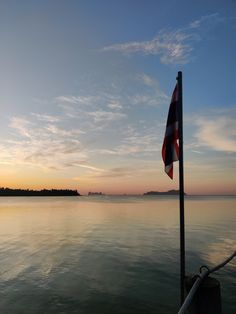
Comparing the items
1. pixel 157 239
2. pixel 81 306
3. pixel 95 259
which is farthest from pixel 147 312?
pixel 157 239

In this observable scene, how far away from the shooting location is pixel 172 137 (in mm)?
9883

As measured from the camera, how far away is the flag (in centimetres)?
980

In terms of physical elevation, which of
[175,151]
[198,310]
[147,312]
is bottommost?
[147,312]

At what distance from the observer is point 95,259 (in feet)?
71.8

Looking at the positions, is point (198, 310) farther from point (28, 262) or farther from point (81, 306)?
point (28, 262)

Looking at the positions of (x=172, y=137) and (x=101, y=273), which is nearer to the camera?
(x=172, y=137)

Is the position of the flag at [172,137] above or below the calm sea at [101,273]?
above

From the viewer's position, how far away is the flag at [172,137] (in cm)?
980

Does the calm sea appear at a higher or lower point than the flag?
lower

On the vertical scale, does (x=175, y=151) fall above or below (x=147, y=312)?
above

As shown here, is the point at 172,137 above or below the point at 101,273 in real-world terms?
above

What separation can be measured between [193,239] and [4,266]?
1803cm

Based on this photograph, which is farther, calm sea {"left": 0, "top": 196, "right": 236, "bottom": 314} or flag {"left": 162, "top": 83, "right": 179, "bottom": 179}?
calm sea {"left": 0, "top": 196, "right": 236, "bottom": 314}

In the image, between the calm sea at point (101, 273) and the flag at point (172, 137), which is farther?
the calm sea at point (101, 273)
